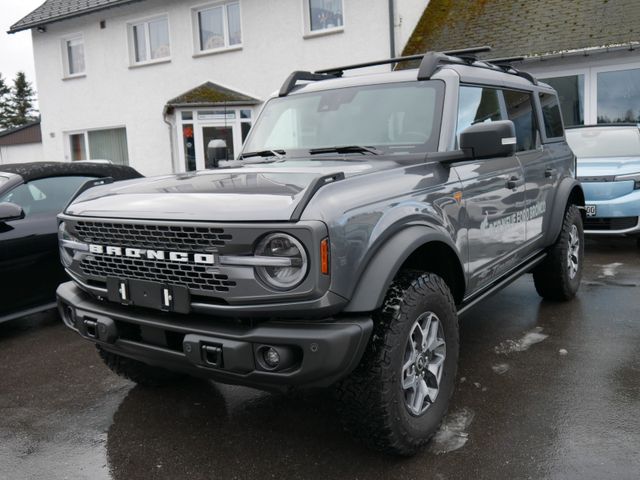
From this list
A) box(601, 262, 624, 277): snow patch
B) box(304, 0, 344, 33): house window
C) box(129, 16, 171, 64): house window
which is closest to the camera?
box(601, 262, 624, 277): snow patch

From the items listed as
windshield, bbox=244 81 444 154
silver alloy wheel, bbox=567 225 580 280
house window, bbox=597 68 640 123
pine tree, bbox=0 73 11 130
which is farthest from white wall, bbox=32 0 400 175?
pine tree, bbox=0 73 11 130

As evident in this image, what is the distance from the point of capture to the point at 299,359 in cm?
238

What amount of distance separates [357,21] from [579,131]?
21.7 ft

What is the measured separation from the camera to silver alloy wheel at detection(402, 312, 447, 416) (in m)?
2.78

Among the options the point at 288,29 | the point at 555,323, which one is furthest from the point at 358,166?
the point at 288,29

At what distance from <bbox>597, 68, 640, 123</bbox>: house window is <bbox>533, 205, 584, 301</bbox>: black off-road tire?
8.49 m

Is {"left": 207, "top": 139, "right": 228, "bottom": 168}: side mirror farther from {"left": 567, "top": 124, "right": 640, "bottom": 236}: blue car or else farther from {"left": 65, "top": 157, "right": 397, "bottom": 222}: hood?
{"left": 567, "top": 124, "right": 640, "bottom": 236}: blue car

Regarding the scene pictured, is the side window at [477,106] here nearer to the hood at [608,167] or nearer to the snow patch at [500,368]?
the snow patch at [500,368]

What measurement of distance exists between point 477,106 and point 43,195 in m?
3.77

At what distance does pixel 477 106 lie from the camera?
12.6 ft

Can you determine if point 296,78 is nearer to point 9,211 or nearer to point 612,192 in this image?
point 9,211

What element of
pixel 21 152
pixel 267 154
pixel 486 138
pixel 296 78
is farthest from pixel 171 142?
pixel 21 152

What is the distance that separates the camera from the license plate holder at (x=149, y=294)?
8.35ft

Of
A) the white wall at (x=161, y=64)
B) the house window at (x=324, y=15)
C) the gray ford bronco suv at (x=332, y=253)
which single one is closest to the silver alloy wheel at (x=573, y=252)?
the gray ford bronco suv at (x=332, y=253)
